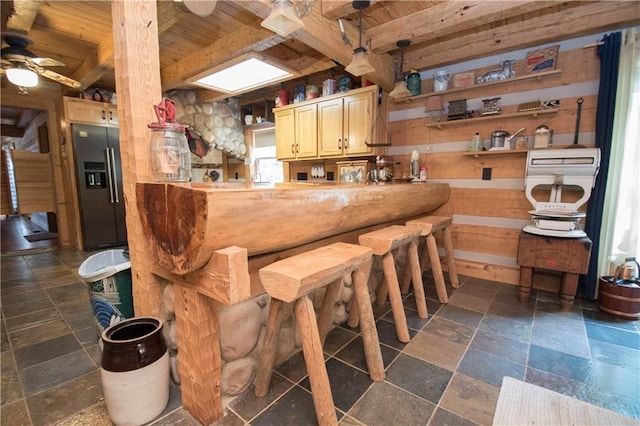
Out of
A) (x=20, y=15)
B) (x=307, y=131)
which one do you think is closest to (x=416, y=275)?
(x=307, y=131)

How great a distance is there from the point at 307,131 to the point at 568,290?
10.9ft

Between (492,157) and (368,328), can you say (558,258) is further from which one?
(368,328)

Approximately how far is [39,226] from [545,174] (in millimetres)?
10219

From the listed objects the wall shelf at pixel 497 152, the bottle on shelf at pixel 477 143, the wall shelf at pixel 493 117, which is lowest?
the wall shelf at pixel 497 152

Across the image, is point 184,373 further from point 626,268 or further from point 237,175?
point 237,175

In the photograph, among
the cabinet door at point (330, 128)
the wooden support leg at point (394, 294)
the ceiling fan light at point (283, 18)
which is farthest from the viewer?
the cabinet door at point (330, 128)

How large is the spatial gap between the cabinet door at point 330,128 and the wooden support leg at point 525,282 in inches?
92.1

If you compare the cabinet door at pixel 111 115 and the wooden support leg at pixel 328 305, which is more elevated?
the cabinet door at pixel 111 115

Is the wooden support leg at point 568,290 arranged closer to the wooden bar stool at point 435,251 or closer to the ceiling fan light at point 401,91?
the wooden bar stool at point 435,251

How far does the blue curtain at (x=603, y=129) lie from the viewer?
2.29m

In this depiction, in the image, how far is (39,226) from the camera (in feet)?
23.2

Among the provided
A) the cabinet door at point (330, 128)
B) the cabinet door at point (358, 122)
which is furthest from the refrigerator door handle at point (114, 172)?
the cabinet door at point (358, 122)

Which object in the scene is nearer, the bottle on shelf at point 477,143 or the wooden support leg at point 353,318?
the wooden support leg at point 353,318

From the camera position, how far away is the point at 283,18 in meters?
1.73
